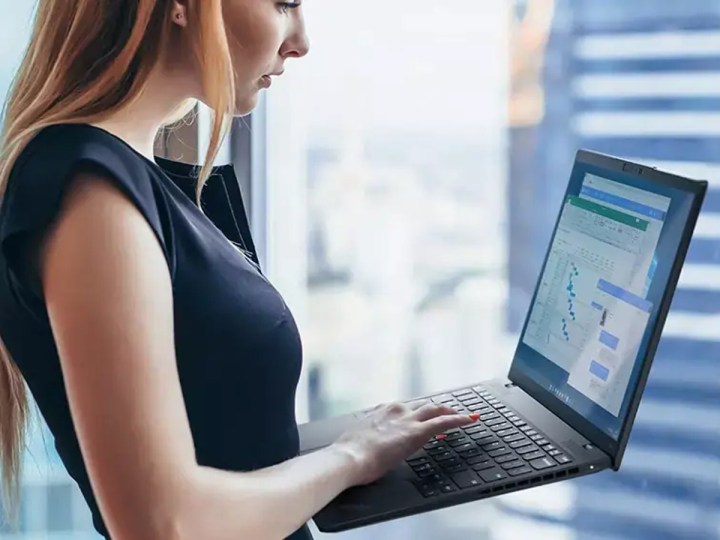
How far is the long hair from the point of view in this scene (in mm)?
889

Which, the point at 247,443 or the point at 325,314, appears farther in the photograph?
the point at 325,314

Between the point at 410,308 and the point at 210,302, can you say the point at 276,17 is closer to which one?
the point at 210,302

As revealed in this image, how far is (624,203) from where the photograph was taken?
1.07m

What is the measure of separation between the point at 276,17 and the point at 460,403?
49cm

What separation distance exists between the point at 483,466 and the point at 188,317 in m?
0.33

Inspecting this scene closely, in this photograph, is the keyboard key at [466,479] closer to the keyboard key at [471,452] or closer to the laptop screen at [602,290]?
the keyboard key at [471,452]

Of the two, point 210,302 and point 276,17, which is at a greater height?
point 276,17

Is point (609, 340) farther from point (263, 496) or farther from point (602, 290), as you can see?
point (263, 496)

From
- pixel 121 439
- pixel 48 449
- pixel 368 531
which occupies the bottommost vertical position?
pixel 368 531

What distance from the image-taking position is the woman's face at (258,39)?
96 cm

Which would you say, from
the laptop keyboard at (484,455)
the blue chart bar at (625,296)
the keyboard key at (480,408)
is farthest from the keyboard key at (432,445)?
the blue chart bar at (625,296)

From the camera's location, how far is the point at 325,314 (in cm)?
171

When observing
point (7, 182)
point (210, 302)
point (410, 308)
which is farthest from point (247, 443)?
point (410, 308)

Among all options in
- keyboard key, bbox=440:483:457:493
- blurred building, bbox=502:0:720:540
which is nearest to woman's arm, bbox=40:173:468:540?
keyboard key, bbox=440:483:457:493
